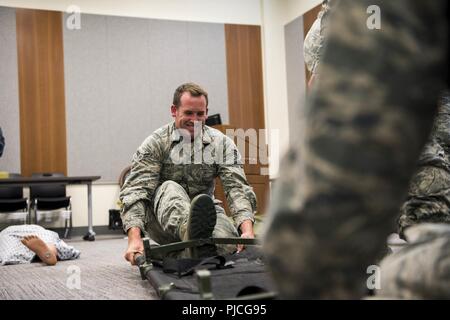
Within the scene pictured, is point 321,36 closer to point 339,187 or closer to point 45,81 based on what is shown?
point 339,187

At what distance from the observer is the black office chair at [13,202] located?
485 cm

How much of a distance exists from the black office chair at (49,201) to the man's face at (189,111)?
3217 millimetres

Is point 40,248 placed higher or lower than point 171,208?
lower

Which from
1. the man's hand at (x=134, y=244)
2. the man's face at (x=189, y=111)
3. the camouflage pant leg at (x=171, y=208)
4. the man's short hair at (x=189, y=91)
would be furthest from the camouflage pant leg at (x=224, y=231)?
the man's short hair at (x=189, y=91)

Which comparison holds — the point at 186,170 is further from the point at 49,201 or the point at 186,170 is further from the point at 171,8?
the point at 171,8

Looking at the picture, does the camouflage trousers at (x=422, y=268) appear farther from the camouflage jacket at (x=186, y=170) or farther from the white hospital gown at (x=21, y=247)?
the white hospital gown at (x=21, y=247)

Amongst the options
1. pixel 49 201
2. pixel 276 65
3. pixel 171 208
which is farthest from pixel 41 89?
pixel 171 208

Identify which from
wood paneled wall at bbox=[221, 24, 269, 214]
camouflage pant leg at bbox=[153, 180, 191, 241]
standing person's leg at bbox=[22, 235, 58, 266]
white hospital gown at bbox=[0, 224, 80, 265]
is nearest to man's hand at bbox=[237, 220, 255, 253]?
camouflage pant leg at bbox=[153, 180, 191, 241]

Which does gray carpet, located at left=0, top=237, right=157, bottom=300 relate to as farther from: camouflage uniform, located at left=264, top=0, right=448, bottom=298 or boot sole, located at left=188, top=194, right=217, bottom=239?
camouflage uniform, located at left=264, top=0, right=448, bottom=298

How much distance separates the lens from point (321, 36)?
1580 mm

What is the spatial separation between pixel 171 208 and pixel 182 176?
1.03 ft

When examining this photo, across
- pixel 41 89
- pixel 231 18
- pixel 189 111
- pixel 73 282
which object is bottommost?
pixel 73 282

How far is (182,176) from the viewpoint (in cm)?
214
